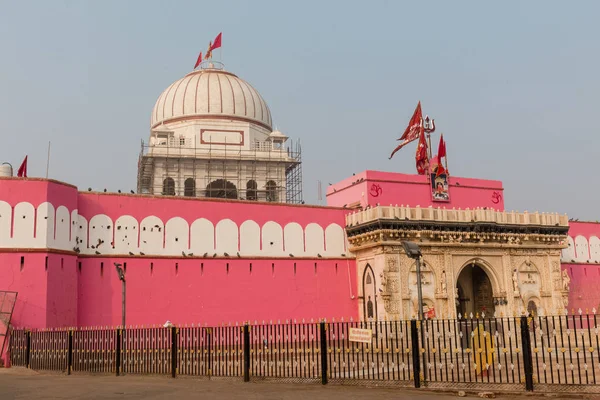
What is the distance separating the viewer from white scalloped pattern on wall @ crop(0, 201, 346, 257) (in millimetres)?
21828

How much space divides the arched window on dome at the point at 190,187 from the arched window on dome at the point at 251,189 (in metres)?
3.16

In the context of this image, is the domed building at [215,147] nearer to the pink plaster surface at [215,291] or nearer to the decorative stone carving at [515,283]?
the pink plaster surface at [215,291]

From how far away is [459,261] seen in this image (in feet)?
92.5

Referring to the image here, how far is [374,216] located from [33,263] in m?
13.8

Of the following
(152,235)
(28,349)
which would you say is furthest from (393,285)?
(28,349)

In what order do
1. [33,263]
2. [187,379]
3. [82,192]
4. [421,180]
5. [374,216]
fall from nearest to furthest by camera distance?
[187,379] < [33,263] < [82,192] < [374,216] < [421,180]

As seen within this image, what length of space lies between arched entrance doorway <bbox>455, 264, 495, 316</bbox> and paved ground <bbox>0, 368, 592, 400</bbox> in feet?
60.5

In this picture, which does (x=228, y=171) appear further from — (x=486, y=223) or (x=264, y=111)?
(x=486, y=223)

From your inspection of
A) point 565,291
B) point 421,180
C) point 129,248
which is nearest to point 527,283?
point 565,291

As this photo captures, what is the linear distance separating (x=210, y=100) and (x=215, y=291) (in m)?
15.7

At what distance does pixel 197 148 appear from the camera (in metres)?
35.7

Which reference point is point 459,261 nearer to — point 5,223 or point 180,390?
point 180,390

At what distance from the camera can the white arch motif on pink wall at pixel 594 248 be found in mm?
35312

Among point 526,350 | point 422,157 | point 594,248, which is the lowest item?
point 526,350
